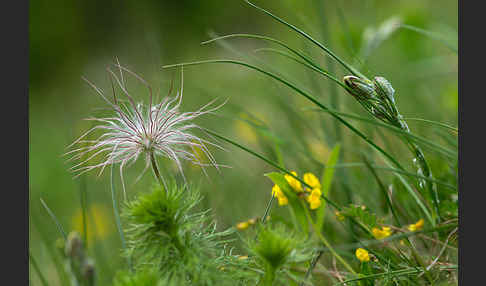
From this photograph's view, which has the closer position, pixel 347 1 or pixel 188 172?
pixel 188 172

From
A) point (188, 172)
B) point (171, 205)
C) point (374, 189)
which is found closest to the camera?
point (171, 205)

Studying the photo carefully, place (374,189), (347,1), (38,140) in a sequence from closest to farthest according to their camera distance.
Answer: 1. (374,189)
2. (38,140)
3. (347,1)

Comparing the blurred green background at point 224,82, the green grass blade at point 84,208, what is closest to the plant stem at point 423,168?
the blurred green background at point 224,82

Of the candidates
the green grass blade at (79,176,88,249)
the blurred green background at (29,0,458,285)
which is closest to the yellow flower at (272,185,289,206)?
the blurred green background at (29,0,458,285)

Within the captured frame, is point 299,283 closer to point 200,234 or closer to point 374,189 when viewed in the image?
point 200,234

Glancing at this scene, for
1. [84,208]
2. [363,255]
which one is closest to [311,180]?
[363,255]

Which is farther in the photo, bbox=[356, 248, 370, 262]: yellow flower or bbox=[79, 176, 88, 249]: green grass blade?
bbox=[79, 176, 88, 249]: green grass blade

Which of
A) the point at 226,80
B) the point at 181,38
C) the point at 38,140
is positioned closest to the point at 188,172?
the point at 226,80

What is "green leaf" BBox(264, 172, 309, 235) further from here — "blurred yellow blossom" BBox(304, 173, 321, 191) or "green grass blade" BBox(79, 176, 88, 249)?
"green grass blade" BBox(79, 176, 88, 249)
